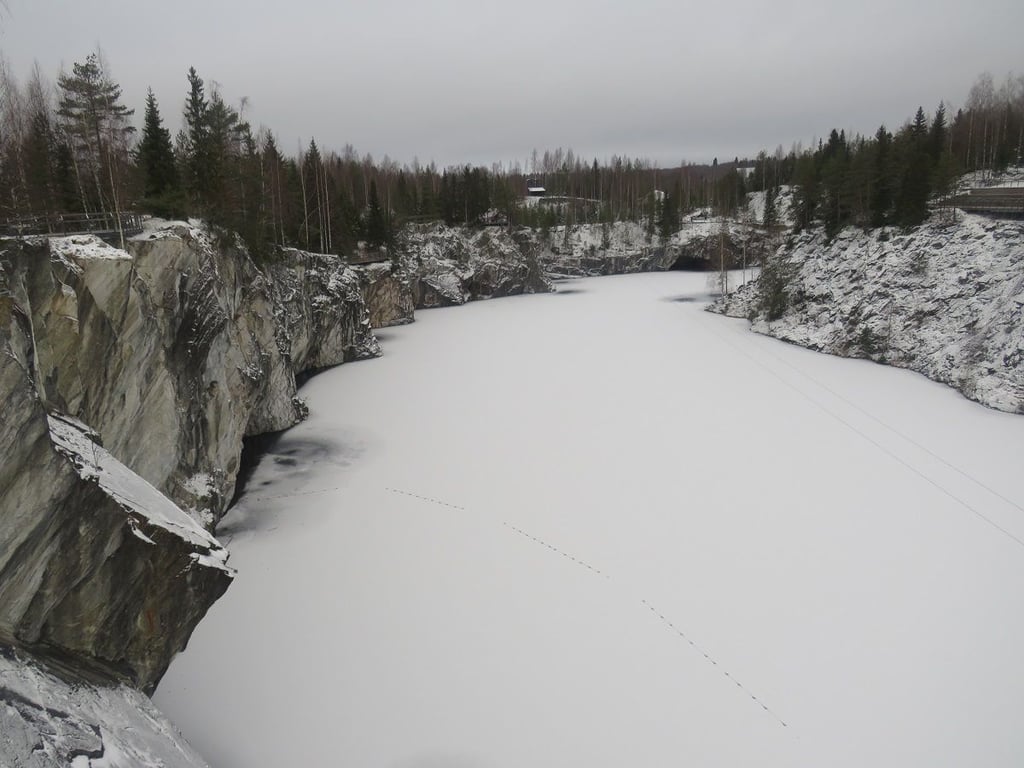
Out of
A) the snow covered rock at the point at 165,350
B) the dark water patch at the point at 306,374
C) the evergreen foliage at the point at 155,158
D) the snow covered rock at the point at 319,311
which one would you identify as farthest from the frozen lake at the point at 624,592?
the evergreen foliage at the point at 155,158

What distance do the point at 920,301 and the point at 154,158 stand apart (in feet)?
118

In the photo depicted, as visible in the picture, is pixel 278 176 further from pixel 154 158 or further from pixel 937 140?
pixel 937 140

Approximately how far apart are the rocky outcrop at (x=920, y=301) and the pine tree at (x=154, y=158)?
32861 mm

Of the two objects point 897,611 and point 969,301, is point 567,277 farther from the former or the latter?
point 897,611

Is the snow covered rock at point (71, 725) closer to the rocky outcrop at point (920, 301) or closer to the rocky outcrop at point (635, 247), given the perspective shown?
the rocky outcrop at point (920, 301)

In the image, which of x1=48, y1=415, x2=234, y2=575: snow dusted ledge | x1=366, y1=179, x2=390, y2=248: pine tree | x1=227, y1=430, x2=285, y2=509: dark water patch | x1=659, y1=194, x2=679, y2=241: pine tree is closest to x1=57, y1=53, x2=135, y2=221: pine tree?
x1=227, y1=430, x2=285, y2=509: dark water patch

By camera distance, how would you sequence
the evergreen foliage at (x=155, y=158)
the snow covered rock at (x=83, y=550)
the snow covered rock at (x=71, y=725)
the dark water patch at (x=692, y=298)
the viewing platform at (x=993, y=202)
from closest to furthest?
the snow covered rock at (x=71, y=725), the snow covered rock at (x=83, y=550), the evergreen foliage at (x=155, y=158), the viewing platform at (x=993, y=202), the dark water patch at (x=692, y=298)

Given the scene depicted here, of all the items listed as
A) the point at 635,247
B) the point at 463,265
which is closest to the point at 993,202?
the point at 463,265

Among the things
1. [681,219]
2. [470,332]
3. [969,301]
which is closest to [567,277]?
[681,219]

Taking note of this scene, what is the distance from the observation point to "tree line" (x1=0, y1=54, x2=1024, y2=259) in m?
18.9

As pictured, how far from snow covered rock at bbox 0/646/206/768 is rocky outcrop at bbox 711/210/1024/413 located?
1061 inches

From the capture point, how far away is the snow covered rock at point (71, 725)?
4.27 metres

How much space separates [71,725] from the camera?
4750 millimetres

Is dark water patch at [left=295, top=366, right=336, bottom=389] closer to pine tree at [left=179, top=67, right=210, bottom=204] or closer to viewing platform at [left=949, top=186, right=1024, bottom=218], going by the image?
pine tree at [left=179, top=67, right=210, bottom=204]
